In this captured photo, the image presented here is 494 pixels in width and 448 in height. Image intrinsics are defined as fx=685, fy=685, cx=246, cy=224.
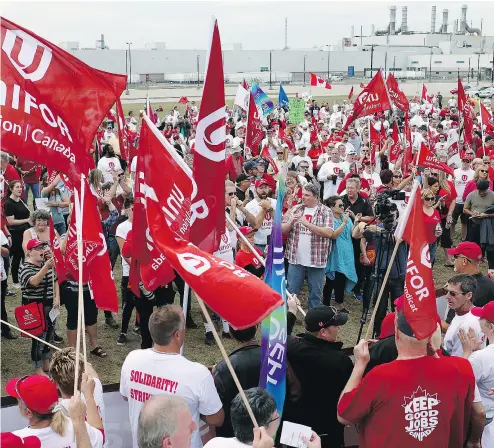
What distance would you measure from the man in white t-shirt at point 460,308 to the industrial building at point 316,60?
92.9m

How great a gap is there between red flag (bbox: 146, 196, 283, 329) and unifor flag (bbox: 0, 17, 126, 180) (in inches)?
45.4

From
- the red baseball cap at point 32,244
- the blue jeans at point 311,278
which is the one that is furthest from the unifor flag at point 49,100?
the blue jeans at point 311,278

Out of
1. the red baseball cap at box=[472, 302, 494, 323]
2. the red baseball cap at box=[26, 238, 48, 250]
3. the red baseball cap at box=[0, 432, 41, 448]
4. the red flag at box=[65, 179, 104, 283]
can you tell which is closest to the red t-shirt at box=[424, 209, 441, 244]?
the red baseball cap at box=[472, 302, 494, 323]

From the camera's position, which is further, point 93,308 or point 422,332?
point 93,308

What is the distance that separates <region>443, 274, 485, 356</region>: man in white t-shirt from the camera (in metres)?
5.59

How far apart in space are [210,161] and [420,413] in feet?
7.08

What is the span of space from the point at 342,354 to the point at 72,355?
1809 mm

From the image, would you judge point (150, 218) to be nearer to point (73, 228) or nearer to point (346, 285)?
point (73, 228)

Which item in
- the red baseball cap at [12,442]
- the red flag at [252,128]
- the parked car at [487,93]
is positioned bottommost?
the red baseball cap at [12,442]

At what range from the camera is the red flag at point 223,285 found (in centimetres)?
376

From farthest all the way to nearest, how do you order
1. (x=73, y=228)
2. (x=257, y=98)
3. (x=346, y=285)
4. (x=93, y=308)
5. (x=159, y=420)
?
1. (x=257, y=98)
2. (x=346, y=285)
3. (x=93, y=308)
4. (x=73, y=228)
5. (x=159, y=420)

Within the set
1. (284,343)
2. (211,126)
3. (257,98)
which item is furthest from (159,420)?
(257,98)

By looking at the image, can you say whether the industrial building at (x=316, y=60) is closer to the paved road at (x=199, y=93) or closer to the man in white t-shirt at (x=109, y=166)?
the paved road at (x=199, y=93)

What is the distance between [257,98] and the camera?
22.1 meters
